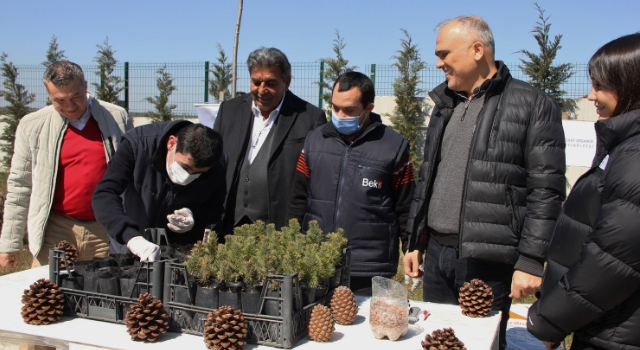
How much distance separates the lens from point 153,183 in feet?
8.72

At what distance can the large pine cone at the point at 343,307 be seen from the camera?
1875mm

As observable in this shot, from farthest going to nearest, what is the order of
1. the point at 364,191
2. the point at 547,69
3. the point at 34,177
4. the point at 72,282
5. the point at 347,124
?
the point at 547,69
the point at 34,177
the point at 347,124
the point at 364,191
the point at 72,282

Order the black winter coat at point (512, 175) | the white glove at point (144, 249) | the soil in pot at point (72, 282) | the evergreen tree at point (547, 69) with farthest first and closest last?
the evergreen tree at point (547, 69) → the black winter coat at point (512, 175) → the white glove at point (144, 249) → the soil in pot at point (72, 282)

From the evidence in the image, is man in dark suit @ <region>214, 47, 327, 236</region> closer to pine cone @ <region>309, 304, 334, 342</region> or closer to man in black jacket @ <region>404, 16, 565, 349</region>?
man in black jacket @ <region>404, 16, 565, 349</region>

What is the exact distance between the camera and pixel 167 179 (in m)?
2.66

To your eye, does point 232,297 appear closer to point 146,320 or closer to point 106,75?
point 146,320

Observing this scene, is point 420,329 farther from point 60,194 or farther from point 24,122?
point 24,122

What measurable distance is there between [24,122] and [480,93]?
2.56 metres

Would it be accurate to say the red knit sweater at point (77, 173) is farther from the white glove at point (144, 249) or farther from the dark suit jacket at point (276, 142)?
the white glove at point (144, 249)

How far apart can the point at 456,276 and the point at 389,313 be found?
802mm

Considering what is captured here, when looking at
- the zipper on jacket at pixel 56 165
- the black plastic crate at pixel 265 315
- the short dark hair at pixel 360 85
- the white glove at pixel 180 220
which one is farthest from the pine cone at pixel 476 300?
the zipper on jacket at pixel 56 165

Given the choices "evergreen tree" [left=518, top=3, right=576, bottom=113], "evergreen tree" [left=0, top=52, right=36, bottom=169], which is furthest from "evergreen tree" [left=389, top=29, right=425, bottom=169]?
"evergreen tree" [left=0, top=52, right=36, bottom=169]

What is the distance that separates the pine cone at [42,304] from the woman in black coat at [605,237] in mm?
1562

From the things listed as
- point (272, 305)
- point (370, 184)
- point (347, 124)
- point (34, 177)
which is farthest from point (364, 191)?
point (34, 177)
